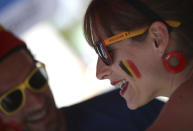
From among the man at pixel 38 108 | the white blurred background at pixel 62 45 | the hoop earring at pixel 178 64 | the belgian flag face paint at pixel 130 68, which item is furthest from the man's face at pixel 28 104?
the white blurred background at pixel 62 45

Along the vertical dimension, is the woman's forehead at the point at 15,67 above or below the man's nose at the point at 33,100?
above

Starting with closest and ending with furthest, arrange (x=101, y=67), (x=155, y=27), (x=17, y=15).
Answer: (x=155, y=27) → (x=101, y=67) → (x=17, y=15)

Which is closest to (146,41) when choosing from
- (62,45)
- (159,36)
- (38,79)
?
(159,36)

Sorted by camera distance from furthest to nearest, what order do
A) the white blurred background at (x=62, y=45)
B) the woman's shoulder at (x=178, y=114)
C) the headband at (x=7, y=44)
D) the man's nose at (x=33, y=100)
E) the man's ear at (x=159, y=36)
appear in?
the white blurred background at (x=62, y=45)
the man's nose at (x=33, y=100)
the headband at (x=7, y=44)
the man's ear at (x=159, y=36)
the woman's shoulder at (x=178, y=114)

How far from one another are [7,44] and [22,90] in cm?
34

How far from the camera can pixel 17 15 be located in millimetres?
3281

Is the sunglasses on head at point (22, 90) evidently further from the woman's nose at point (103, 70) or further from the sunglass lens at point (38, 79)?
the woman's nose at point (103, 70)

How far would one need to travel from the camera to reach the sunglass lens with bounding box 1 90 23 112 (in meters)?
1.62

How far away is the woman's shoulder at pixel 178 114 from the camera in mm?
772

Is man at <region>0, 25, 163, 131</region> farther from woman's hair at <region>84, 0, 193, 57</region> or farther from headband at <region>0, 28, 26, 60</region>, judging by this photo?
woman's hair at <region>84, 0, 193, 57</region>

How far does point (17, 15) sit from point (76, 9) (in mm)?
898

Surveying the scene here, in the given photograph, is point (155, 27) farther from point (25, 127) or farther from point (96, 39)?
point (25, 127)

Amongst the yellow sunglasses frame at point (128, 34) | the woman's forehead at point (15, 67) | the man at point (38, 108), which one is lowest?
the man at point (38, 108)

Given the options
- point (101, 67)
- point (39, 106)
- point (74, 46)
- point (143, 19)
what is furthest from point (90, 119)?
point (74, 46)
